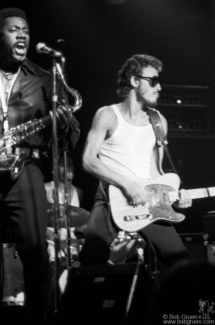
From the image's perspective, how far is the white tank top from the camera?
485 centimetres

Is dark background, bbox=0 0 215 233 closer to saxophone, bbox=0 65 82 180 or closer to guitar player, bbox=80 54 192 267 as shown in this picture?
guitar player, bbox=80 54 192 267

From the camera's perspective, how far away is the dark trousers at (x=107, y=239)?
14.5ft

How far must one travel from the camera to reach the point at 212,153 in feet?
26.8

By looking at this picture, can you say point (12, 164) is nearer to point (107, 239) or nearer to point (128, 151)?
point (107, 239)

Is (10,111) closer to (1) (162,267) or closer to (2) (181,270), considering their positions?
(2) (181,270)

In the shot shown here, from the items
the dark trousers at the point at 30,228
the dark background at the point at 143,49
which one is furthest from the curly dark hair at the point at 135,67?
the dark background at the point at 143,49

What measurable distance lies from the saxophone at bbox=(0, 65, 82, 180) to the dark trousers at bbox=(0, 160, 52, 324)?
0.09 m

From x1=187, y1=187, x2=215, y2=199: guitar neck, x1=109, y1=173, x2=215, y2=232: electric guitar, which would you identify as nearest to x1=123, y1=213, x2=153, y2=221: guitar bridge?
x1=109, y1=173, x2=215, y2=232: electric guitar

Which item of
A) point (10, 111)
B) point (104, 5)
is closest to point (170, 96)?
point (104, 5)

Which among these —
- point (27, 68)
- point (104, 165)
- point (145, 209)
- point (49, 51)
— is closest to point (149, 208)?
point (145, 209)

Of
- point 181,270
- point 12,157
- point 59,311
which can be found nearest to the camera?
point 181,270

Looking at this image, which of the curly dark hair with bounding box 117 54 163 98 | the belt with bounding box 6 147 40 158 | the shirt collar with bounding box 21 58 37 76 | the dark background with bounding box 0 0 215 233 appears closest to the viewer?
the belt with bounding box 6 147 40 158

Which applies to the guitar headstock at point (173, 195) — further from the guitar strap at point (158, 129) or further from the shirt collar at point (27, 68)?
the shirt collar at point (27, 68)

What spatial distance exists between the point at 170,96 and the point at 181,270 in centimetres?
595
